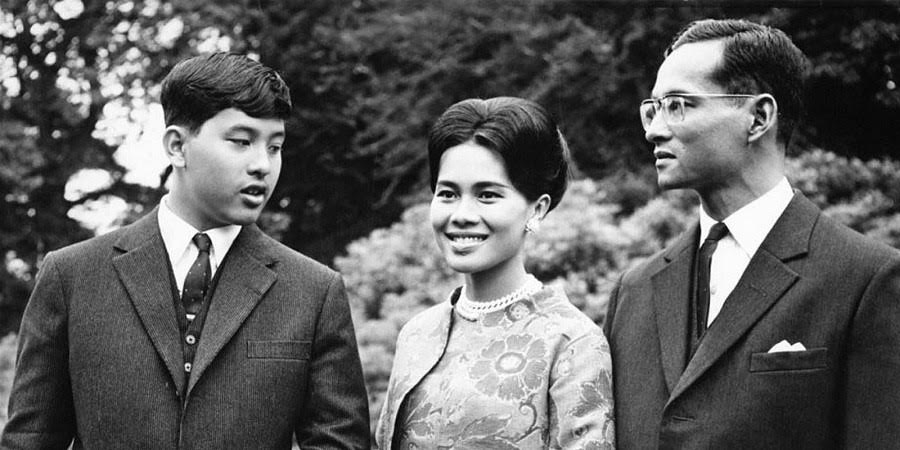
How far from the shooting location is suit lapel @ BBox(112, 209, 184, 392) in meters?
2.92

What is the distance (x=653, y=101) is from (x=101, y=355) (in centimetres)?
175

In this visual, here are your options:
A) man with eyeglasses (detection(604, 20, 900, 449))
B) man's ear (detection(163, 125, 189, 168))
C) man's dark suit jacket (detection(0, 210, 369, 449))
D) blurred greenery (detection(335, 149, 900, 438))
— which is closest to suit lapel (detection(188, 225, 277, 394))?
man's dark suit jacket (detection(0, 210, 369, 449))

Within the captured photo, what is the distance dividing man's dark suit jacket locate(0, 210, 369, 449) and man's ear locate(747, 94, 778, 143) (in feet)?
4.30

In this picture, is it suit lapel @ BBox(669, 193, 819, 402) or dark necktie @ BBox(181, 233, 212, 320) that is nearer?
suit lapel @ BBox(669, 193, 819, 402)

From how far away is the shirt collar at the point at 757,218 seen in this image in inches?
111

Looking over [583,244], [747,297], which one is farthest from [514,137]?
[583,244]

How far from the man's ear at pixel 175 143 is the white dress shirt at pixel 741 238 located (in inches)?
63.3

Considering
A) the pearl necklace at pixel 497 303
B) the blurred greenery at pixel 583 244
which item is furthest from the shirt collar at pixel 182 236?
the blurred greenery at pixel 583 244

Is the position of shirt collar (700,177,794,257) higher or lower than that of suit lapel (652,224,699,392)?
higher

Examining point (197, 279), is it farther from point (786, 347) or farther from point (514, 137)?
point (786, 347)

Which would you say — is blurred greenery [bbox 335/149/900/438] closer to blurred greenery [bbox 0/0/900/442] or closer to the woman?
blurred greenery [bbox 0/0/900/442]

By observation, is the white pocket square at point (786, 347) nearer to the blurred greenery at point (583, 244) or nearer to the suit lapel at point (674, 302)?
the suit lapel at point (674, 302)

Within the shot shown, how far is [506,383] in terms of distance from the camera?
2.94 meters

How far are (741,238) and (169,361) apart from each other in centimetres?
163
